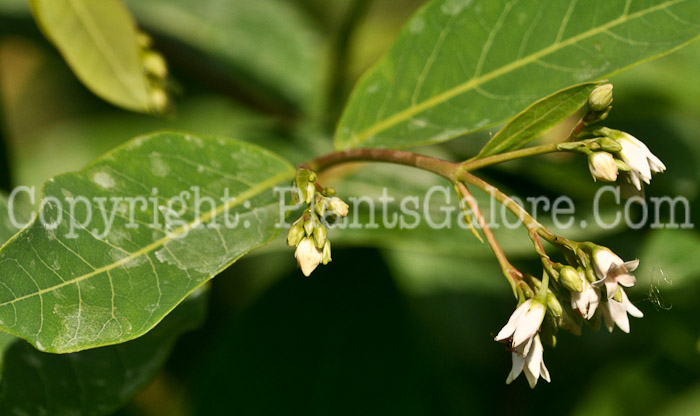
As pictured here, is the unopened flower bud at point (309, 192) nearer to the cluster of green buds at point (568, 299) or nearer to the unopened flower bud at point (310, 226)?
the unopened flower bud at point (310, 226)

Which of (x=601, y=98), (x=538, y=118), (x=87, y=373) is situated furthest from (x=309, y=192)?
(x=87, y=373)

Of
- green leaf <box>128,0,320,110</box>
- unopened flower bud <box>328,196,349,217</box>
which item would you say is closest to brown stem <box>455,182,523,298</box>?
unopened flower bud <box>328,196,349,217</box>

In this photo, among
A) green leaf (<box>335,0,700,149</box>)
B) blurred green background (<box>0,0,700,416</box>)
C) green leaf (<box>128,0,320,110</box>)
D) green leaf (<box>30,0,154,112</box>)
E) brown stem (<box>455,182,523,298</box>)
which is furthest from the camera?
green leaf (<box>128,0,320,110</box>)

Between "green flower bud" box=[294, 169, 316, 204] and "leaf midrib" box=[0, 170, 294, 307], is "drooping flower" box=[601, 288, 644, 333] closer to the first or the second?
"green flower bud" box=[294, 169, 316, 204]

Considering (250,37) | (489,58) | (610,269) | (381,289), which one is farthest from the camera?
(250,37)

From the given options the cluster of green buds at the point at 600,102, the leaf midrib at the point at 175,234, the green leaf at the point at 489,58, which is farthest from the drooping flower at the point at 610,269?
the leaf midrib at the point at 175,234

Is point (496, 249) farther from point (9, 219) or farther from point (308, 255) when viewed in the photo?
point (9, 219)
